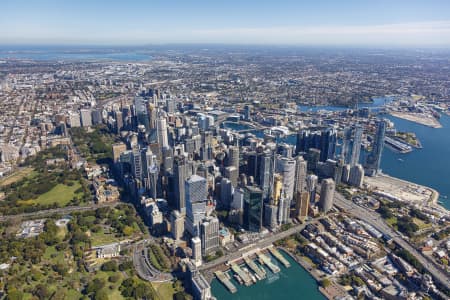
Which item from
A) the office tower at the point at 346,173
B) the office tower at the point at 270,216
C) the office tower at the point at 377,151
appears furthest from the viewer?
the office tower at the point at 377,151

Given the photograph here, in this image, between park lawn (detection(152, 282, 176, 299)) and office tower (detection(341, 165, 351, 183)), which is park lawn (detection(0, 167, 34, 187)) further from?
office tower (detection(341, 165, 351, 183))

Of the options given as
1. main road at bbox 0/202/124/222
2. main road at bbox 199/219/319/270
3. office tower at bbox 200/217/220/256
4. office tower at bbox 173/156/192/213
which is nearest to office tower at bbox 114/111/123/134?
main road at bbox 0/202/124/222

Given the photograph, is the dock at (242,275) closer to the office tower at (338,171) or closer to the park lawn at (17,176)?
the office tower at (338,171)

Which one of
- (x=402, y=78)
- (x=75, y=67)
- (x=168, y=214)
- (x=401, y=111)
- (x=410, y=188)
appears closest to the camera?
(x=168, y=214)

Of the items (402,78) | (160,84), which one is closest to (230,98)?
(160,84)

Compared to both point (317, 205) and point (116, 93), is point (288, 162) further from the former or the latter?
point (116, 93)

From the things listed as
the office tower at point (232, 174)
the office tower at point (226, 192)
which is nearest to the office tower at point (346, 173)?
the office tower at point (232, 174)
